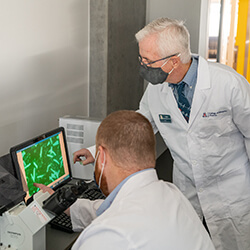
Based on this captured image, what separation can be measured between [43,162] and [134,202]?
907 mm

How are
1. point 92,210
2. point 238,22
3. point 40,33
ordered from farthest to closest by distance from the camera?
point 238,22 < point 40,33 < point 92,210

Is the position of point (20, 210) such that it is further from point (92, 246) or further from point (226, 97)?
point (226, 97)

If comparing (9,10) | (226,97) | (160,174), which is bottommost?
(160,174)

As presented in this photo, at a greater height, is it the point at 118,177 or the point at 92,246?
the point at 118,177

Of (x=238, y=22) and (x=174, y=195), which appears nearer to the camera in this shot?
(x=174, y=195)

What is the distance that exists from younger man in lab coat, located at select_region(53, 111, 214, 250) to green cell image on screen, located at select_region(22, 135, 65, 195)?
544 millimetres

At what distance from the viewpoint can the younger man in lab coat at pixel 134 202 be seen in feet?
3.67

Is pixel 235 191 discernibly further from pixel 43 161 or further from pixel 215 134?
pixel 43 161

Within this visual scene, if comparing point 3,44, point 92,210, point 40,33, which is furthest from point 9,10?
point 92,210

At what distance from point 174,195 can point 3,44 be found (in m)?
1.40

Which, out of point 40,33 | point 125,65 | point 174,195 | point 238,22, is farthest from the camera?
point 238,22

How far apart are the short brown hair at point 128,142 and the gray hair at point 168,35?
31.1 inches

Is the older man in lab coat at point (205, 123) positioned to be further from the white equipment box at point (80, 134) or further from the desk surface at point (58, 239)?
the desk surface at point (58, 239)

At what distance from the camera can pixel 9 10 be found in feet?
7.26
